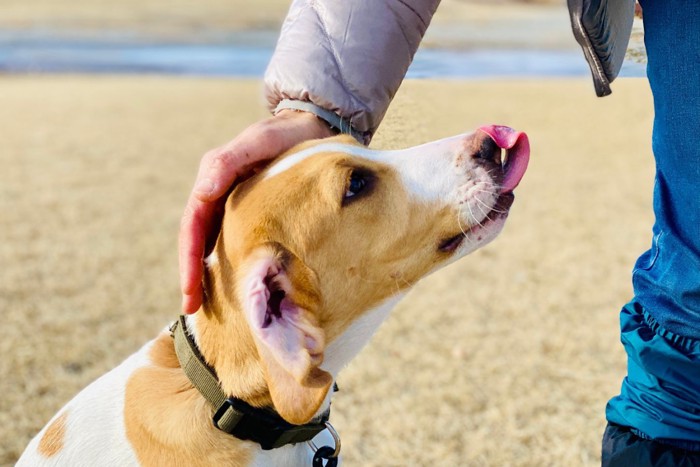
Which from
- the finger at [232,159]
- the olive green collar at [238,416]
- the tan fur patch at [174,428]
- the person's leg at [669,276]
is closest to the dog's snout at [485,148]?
the person's leg at [669,276]

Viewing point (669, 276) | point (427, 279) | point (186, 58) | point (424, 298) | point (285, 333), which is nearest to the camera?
point (285, 333)

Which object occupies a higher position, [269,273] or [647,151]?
[269,273]

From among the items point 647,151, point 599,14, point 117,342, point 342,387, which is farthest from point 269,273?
point 647,151

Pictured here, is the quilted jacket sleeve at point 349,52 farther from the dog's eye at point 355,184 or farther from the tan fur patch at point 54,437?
the tan fur patch at point 54,437

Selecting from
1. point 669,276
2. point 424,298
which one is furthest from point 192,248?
point 424,298

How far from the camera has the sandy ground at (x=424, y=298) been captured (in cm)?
331

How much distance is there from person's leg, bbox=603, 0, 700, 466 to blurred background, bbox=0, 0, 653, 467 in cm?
40

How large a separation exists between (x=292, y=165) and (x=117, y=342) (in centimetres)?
244

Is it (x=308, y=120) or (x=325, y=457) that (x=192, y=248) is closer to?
(x=308, y=120)

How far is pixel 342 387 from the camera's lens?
12.2 ft

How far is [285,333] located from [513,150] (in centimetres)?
77

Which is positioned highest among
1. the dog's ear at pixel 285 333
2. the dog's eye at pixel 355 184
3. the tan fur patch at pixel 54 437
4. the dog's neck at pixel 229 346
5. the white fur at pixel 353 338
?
the dog's eye at pixel 355 184

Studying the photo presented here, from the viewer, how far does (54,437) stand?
2.04m

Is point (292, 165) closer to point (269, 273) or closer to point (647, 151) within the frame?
point (269, 273)
